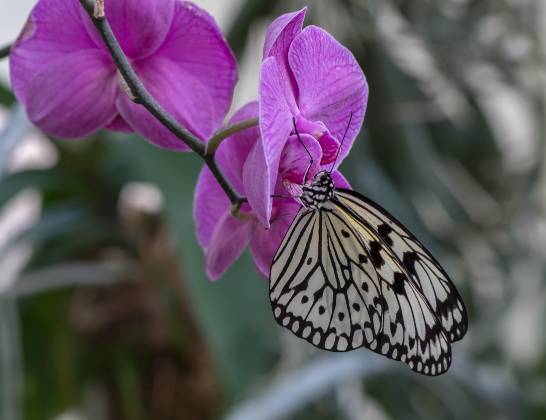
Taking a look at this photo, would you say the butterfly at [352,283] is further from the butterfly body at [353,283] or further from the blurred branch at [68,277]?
the blurred branch at [68,277]

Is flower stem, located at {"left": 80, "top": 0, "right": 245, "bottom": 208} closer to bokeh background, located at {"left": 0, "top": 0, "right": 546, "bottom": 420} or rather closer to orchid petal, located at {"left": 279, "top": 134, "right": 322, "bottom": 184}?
orchid petal, located at {"left": 279, "top": 134, "right": 322, "bottom": 184}

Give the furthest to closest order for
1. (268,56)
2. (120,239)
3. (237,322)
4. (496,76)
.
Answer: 1. (496,76)
2. (120,239)
3. (237,322)
4. (268,56)

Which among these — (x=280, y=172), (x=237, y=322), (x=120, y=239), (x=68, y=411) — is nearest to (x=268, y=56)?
(x=280, y=172)

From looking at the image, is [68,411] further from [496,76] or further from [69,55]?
[69,55]

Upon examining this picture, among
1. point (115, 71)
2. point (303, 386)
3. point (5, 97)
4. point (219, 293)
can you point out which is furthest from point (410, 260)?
point (5, 97)

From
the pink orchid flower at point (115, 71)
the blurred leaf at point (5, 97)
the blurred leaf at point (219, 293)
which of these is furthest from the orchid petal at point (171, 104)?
the blurred leaf at point (5, 97)

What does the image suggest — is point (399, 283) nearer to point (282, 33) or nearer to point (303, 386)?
point (282, 33)

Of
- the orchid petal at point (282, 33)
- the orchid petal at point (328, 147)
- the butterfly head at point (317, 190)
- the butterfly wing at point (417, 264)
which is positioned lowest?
the butterfly wing at point (417, 264)

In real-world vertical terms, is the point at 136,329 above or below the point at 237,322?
below
